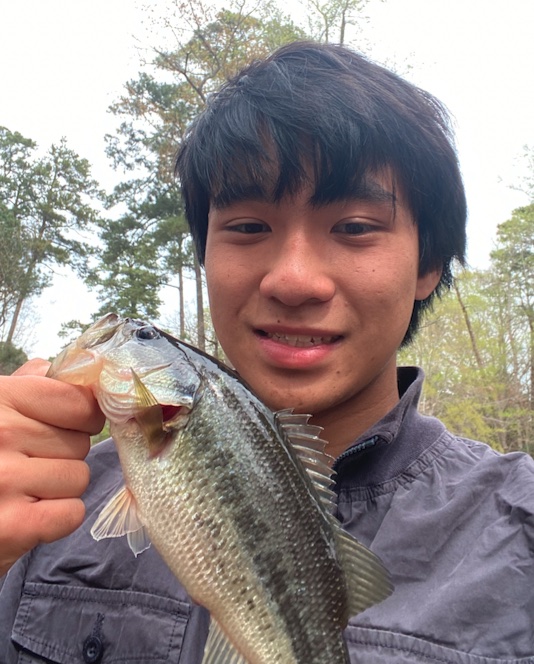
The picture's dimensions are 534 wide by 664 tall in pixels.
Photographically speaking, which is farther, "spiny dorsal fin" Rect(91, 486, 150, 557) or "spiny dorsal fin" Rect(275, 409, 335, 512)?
"spiny dorsal fin" Rect(275, 409, 335, 512)

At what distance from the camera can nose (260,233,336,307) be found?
1.69 m

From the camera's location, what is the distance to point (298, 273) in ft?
5.56

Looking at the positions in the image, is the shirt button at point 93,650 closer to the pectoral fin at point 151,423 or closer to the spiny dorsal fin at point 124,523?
the spiny dorsal fin at point 124,523

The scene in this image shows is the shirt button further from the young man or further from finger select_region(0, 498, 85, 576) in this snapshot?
finger select_region(0, 498, 85, 576)

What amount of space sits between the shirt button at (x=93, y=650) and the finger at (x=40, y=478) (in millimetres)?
701

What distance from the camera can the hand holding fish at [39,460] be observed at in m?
1.30

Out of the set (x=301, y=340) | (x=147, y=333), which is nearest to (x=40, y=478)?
(x=147, y=333)

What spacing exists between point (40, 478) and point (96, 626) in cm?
79

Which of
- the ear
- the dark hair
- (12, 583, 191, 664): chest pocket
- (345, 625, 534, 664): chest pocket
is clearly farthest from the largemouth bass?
the ear

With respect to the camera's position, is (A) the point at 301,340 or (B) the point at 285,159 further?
(B) the point at 285,159

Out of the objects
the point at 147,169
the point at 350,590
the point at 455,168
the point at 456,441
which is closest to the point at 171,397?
the point at 350,590

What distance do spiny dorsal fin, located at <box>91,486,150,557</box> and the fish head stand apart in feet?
0.52

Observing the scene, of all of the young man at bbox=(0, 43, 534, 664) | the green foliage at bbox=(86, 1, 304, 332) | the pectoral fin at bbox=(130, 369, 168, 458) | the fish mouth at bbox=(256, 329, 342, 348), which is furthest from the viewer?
the green foliage at bbox=(86, 1, 304, 332)

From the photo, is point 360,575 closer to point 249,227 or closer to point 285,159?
point 249,227
